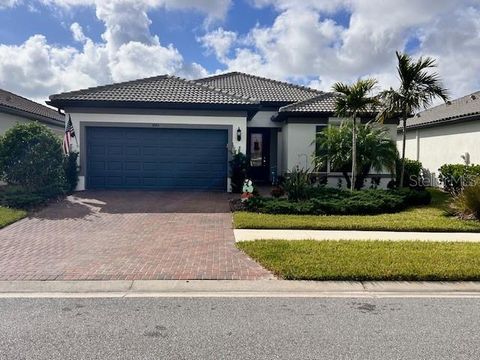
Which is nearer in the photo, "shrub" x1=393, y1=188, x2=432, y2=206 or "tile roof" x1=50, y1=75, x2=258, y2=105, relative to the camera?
"shrub" x1=393, y1=188, x2=432, y2=206

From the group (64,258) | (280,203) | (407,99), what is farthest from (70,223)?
(407,99)

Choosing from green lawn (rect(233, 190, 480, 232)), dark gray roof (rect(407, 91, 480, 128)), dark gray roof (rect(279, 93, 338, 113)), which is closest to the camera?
green lawn (rect(233, 190, 480, 232))

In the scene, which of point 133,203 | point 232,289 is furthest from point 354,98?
point 232,289

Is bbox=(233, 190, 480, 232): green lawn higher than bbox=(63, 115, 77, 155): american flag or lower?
lower

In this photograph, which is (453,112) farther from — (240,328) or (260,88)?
(240,328)

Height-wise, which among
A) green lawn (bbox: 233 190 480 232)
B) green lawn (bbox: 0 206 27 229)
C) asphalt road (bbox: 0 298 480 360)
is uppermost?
green lawn (bbox: 0 206 27 229)

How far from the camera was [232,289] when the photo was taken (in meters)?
5.98

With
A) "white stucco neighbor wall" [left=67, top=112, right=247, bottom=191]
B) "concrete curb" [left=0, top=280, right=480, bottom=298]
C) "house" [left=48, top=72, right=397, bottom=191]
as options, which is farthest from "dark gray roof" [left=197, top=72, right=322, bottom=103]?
"concrete curb" [left=0, top=280, right=480, bottom=298]

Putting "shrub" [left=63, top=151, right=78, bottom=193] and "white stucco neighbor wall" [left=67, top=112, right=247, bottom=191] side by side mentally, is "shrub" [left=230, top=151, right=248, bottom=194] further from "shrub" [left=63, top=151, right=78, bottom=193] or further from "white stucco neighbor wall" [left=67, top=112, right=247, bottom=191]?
"shrub" [left=63, top=151, right=78, bottom=193]

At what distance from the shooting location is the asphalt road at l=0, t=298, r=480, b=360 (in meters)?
4.04

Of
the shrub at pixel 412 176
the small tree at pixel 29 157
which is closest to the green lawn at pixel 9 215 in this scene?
the small tree at pixel 29 157

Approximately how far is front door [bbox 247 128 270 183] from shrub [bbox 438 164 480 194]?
826cm

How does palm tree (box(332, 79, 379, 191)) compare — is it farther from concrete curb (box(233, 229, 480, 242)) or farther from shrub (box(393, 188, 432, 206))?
concrete curb (box(233, 229, 480, 242))

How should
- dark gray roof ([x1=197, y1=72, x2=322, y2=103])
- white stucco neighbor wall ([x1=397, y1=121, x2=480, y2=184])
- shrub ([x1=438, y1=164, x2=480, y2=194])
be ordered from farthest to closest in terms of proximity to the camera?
dark gray roof ([x1=197, y1=72, x2=322, y2=103]) < white stucco neighbor wall ([x1=397, y1=121, x2=480, y2=184]) < shrub ([x1=438, y1=164, x2=480, y2=194])
